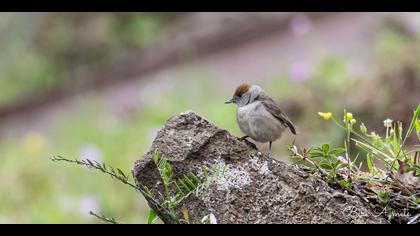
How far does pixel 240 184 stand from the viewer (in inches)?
76.3

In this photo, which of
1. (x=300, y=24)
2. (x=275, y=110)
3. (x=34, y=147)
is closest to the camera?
(x=275, y=110)

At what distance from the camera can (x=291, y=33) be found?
10.1 m

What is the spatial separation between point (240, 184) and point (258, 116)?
1358 mm

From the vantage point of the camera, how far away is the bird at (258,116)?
3.24 metres

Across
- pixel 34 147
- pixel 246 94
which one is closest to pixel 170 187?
pixel 246 94

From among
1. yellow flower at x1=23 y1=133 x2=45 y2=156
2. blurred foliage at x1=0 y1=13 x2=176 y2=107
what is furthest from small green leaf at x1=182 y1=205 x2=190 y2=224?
blurred foliage at x1=0 y1=13 x2=176 y2=107

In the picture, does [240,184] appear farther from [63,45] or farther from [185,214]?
[63,45]

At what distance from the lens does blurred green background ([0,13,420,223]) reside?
20.6 ft

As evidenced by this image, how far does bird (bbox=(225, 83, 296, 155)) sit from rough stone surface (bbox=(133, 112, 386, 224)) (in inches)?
44.1

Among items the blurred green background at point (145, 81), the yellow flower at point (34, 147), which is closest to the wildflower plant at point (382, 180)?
the blurred green background at point (145, 81)

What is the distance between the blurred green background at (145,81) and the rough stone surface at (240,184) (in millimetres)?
3377

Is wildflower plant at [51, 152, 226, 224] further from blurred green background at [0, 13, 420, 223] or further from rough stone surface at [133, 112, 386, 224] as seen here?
blurred green background at [0, 13, 420, 223]
